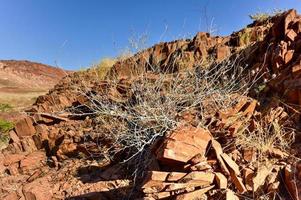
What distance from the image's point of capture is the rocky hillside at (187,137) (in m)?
3.74

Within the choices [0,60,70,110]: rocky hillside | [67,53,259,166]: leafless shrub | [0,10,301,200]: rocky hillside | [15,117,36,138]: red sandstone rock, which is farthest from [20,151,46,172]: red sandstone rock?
[0,60,70,110]: rocky hillside

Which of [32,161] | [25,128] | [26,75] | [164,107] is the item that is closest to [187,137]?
[164,107]

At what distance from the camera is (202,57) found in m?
6.96

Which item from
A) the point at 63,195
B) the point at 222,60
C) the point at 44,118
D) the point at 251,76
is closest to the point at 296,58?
the point at 251,76

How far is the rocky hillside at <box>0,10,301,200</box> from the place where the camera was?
3.74m

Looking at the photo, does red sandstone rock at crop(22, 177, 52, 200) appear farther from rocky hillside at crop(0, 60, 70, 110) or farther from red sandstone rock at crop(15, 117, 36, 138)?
rocky hillside at crop(0, 60, 70, 110)

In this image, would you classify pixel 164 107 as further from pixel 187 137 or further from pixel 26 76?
pixel 26 76

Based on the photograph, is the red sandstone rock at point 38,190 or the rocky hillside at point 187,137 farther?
the red sandstone rock at point 38,190

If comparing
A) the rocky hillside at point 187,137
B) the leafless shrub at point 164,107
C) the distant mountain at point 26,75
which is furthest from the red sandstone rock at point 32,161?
the distant mountain at point 26,75

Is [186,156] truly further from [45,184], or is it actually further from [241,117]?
[45,184]

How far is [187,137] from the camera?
4.04 metres

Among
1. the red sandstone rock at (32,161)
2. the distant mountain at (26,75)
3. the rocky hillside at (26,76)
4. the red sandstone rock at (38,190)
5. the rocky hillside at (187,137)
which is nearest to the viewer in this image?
the rocky hillside at (187,137)

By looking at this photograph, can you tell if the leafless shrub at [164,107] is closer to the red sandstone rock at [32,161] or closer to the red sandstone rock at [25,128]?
the red sandstone rock at [32,161]

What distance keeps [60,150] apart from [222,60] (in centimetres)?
287
